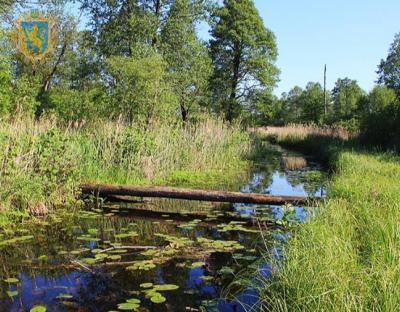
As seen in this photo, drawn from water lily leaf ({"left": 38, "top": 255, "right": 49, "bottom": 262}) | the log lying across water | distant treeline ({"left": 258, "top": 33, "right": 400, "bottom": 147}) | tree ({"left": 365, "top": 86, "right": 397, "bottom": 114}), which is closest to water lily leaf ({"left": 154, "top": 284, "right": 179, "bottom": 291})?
water lily leaf ({"left": 38, "top": 255, "right": 49, "bottom": 262})

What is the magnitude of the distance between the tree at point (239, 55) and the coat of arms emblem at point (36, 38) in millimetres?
11646

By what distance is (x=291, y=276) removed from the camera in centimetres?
386

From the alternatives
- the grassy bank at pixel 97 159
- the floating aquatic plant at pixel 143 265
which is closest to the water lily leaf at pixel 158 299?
the floating aquatic plant at pixel 143 265

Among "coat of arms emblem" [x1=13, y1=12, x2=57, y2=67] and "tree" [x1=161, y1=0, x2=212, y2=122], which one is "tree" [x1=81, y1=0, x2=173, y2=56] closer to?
"tree" [x1=161, y1=0, x2=212, y2=122]

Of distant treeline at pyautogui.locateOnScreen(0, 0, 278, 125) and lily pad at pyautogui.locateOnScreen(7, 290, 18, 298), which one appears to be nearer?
lily pad at pyautogui.locateOnScreen(7, 290, 18, 298)

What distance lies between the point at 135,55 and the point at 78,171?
854 cm

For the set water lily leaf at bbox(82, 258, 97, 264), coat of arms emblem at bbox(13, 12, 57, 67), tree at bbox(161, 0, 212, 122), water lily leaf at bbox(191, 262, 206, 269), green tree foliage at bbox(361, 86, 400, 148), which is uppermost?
coat of arms emblem at bbox(13, 12, 57, 67)

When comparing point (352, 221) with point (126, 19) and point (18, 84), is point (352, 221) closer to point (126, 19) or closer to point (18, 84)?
point (126, 19)

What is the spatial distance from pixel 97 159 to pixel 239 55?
2421 centimetres

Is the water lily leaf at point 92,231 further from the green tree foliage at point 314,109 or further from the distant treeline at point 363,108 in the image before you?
the green tree foliage at point 314,109

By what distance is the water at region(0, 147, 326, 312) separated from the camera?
454 cm

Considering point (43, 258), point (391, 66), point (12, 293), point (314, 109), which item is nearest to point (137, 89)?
point (43, 258)

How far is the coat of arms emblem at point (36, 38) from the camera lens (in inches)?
1130

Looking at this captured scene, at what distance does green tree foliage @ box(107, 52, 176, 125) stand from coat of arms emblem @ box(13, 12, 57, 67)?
47.5 feet
